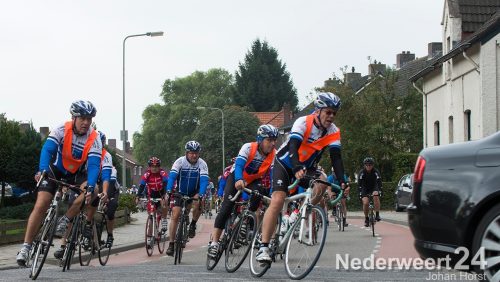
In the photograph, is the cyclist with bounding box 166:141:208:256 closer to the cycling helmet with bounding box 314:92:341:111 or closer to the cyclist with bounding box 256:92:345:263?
the cyclist with bounding box 256:92:345:263

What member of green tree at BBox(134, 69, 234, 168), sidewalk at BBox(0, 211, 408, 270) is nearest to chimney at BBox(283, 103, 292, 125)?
green tree at BBox(134, 69, 234, 168)

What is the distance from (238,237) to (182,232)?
3771mm

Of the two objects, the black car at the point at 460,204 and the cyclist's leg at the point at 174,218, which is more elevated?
the black car at the point at 460,204

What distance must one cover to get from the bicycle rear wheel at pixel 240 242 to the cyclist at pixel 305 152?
2.78 feet

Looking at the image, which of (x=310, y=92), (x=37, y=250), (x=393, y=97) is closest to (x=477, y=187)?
(x=37, y=250)

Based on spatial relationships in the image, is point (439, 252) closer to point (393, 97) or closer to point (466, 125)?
point (466, 125)

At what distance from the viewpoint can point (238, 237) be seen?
448 inches

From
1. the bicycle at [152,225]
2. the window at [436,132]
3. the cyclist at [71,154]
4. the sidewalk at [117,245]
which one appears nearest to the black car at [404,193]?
the window at [436,132]

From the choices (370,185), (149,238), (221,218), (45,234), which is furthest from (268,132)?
(370,185)

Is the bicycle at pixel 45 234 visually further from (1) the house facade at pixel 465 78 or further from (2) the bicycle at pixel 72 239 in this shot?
(1) the house facade at pixel 465 78

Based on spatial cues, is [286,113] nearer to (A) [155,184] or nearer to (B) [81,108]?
(A) [155,184]

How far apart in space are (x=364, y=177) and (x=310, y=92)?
36.8 meters

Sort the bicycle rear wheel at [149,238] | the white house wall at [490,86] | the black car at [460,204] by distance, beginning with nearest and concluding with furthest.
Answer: the black car at [460,204]
the bicycle rear wheel at [149,238]
the white house wall at [490,86]

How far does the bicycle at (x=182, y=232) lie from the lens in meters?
14.9
